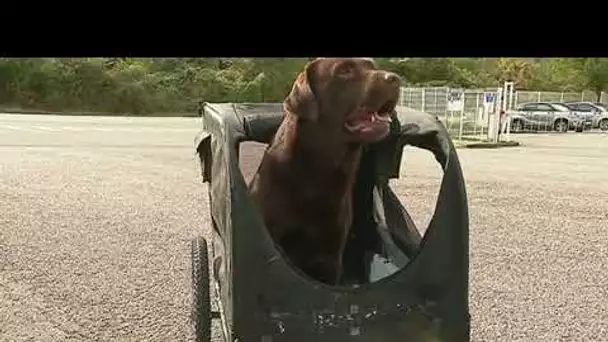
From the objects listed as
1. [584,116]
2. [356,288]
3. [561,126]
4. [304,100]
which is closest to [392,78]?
[304,100]

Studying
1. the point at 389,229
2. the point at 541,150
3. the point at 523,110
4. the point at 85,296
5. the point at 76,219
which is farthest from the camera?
the point at 523,110

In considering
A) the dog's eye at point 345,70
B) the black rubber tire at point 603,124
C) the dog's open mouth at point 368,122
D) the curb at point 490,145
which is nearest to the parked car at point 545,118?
the black rubber tire at point 603,124

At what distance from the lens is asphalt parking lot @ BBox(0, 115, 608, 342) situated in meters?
4.39

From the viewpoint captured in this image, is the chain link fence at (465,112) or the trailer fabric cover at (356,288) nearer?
the trailer fabric cover at (356,288)

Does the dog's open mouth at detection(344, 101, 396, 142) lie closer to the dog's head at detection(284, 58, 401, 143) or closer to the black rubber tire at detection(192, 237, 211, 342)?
the dog's head at detection(284, 58, 401, 143)

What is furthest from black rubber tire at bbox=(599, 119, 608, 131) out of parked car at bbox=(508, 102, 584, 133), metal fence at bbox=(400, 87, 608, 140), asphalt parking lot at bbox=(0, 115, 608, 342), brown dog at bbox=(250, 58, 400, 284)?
brown dog at bbox=(250, 58, 400, 284)

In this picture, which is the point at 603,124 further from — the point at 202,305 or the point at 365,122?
the point at 365,122

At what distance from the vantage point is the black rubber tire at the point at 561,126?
59.7 feet

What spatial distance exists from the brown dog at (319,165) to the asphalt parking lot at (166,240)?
1.41m

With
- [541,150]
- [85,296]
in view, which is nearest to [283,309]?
[85,296]

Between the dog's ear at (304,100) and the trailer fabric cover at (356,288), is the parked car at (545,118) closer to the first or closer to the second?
the trailer fabric cover at (356,288)
